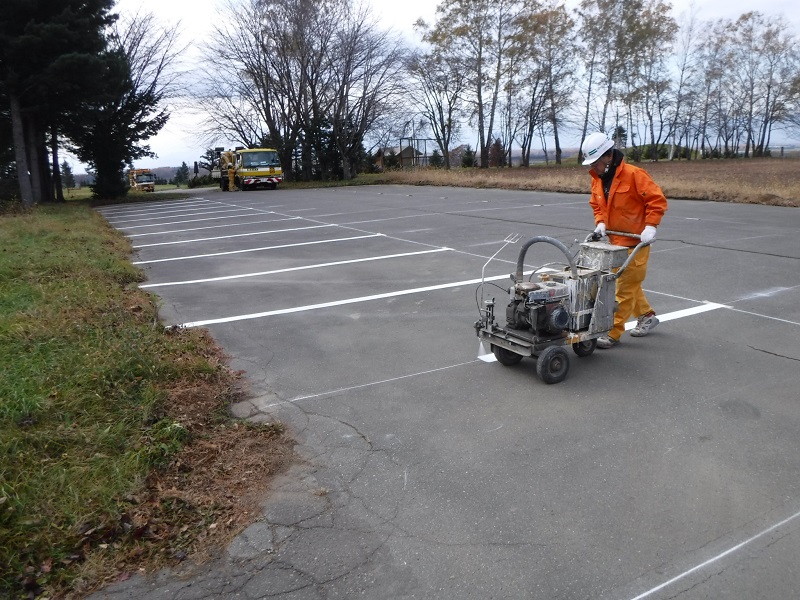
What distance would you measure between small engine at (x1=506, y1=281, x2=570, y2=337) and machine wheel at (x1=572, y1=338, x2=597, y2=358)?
55 cm

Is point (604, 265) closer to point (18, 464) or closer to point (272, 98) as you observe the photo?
point (18, 464)

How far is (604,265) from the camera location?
18.2 ft

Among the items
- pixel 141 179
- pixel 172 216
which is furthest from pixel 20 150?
pixel 141 179

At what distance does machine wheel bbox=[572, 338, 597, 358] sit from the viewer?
571 cm

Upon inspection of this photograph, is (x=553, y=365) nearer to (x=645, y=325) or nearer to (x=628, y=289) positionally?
(x=628, y=289)

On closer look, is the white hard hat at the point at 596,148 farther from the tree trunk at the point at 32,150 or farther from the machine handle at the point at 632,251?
Result: the tree trunk at the point at 32,150

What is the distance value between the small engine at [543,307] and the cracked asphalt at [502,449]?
18.8 inches

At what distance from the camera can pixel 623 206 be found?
592 centimetres

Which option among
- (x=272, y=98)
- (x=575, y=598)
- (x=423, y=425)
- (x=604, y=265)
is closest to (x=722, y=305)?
(x=604, y=265)

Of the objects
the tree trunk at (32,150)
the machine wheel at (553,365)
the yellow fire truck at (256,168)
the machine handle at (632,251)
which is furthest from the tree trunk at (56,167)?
the machine wheel at (553,365)

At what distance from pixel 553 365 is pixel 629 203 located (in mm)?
1868

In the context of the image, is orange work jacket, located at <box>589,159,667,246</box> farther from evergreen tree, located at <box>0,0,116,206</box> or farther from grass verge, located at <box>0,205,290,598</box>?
evergreen tree, located at <box>0,0,116,206</box>

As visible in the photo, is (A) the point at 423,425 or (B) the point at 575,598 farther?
(A) the point at 423,425

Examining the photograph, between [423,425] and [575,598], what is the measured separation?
6.11 ft
